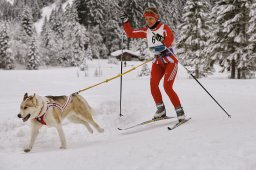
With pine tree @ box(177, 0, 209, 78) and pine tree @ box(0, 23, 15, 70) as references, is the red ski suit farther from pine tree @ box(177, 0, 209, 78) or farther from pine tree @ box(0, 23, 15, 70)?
pine tree @ box(0, 23, 15, 70)

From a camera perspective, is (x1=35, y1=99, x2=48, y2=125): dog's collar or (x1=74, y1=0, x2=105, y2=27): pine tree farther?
(x1=74, y1=0, x2=105, y2=27): pine tree

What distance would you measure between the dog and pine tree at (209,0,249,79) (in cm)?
1799

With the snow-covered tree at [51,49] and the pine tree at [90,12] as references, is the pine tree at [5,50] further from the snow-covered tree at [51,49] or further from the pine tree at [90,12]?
the pine tree at [90,12]

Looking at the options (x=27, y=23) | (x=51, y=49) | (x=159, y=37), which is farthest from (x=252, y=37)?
(x=27, y=23)

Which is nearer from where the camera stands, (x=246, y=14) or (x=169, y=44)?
(x=169, y=44)

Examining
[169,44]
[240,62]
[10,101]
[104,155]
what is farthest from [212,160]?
[240,62]

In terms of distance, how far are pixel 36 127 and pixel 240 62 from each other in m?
19.3

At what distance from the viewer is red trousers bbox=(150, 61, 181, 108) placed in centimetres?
668

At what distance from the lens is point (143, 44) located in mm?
58000

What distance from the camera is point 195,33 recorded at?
29281 mm

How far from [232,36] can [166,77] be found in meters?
17.7

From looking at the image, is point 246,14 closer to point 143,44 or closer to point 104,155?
point 104,155

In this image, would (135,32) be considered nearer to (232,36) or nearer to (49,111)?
(49,111)

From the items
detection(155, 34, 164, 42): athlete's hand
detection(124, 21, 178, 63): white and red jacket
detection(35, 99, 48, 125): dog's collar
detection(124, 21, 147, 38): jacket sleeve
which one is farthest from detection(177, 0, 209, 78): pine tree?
detection(35, 99, 48, 125): dog's collar
